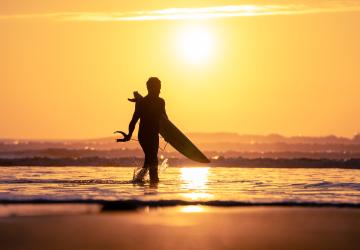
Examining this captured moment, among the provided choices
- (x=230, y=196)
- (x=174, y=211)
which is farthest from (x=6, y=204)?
(x=230, y=196)

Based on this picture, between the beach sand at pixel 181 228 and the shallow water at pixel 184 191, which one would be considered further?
the shallow water at pixel 184 191

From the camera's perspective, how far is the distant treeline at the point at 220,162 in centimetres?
4322

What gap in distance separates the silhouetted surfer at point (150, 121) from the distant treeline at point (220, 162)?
20.8 m

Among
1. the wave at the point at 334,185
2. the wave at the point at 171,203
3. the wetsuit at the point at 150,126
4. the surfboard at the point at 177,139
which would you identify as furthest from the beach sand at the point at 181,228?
the surfboard at the point at 177,139

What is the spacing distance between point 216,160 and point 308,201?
3296 cm

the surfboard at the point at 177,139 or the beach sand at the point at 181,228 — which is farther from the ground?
the surfboard at the point at 177,139

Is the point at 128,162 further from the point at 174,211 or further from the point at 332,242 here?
the point at 332,242

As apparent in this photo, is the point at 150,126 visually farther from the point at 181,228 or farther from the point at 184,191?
the point at 181,228

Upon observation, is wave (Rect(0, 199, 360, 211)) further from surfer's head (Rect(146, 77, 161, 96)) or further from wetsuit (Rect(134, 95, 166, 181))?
surfer's head (Rect(146, 77, 161, 96))

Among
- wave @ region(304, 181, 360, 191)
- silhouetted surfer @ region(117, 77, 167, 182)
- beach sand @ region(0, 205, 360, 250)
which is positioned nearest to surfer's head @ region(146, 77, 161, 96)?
silhouetted surfer @ region(117, 77, 167, 182)

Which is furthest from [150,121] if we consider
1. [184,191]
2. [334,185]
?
[334,185]

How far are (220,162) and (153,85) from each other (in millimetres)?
24586

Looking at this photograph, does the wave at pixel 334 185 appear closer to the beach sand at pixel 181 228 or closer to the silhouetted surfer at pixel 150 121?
the silhouetted surfer at pixel 150 121

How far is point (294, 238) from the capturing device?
10289 millimetres
